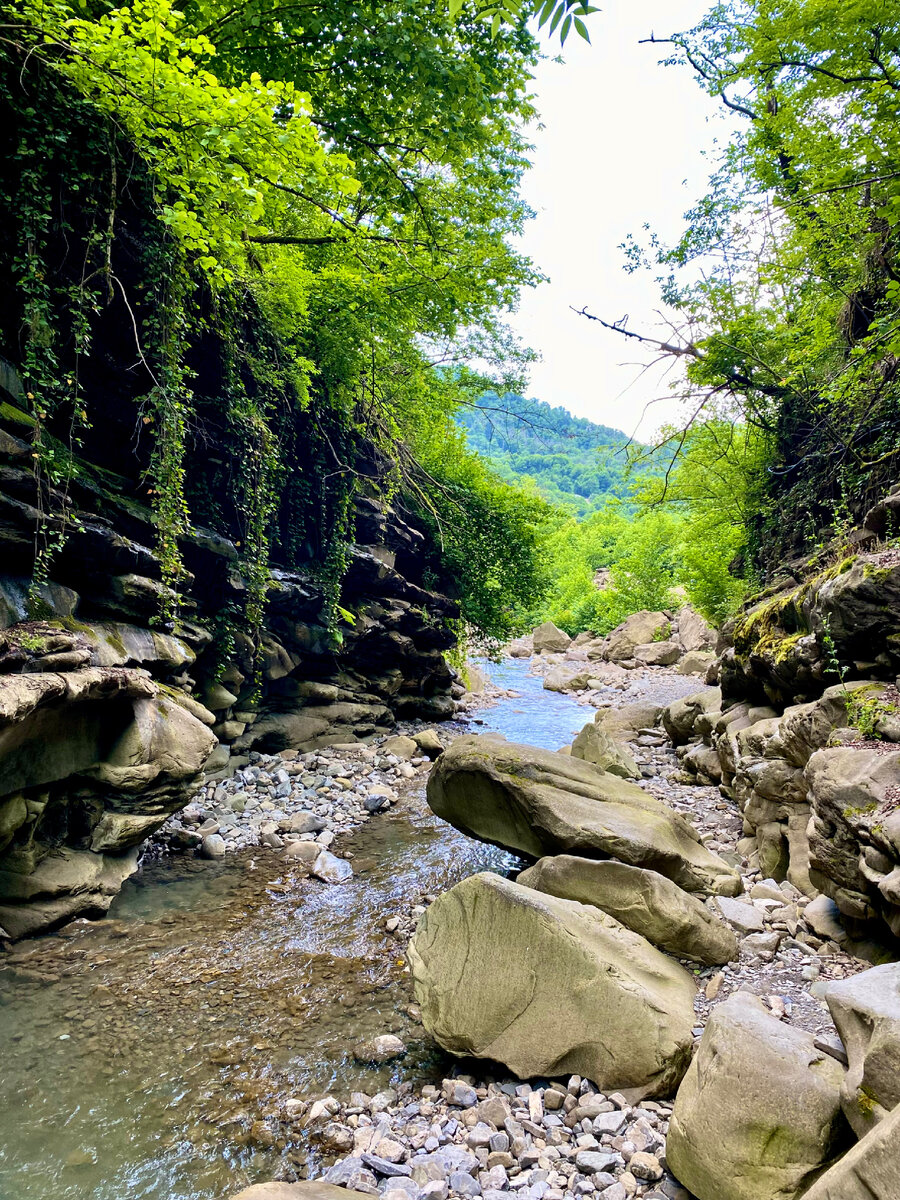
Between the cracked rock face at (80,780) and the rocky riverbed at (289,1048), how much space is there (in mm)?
367

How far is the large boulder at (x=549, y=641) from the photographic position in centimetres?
3441

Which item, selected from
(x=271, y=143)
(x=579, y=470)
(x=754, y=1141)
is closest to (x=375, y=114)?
(x=271, y=143)

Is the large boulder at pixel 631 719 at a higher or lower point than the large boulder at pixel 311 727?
higher

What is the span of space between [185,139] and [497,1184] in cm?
797

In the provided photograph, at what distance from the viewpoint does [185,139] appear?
5.39 m

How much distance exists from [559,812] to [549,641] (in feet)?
94.0

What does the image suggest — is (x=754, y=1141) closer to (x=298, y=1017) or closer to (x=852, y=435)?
(x=298, y=1017)

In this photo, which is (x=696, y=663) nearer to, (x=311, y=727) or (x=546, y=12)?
(x=311, y=727)

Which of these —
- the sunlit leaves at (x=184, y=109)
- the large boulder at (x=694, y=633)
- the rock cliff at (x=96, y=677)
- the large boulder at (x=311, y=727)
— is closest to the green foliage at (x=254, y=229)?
the sunlit leaves at (x=184, y=109)

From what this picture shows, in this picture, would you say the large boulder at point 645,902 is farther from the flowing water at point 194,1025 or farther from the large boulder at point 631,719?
the large boulder at point 631,719

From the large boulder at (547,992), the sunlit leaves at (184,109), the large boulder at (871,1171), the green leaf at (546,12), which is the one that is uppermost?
the sunlit leaves at (184,109)

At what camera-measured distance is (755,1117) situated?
2.87m

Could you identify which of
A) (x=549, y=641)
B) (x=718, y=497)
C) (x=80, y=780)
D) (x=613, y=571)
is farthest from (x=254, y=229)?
(x=613, y=571)

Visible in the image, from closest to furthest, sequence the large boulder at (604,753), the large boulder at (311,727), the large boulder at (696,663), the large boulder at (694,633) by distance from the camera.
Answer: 1. the large boulder at (604,753)
2. the large boulder at (311,727)
3. the large boulder at (696,663)
4. the large boulder at (694,633)
